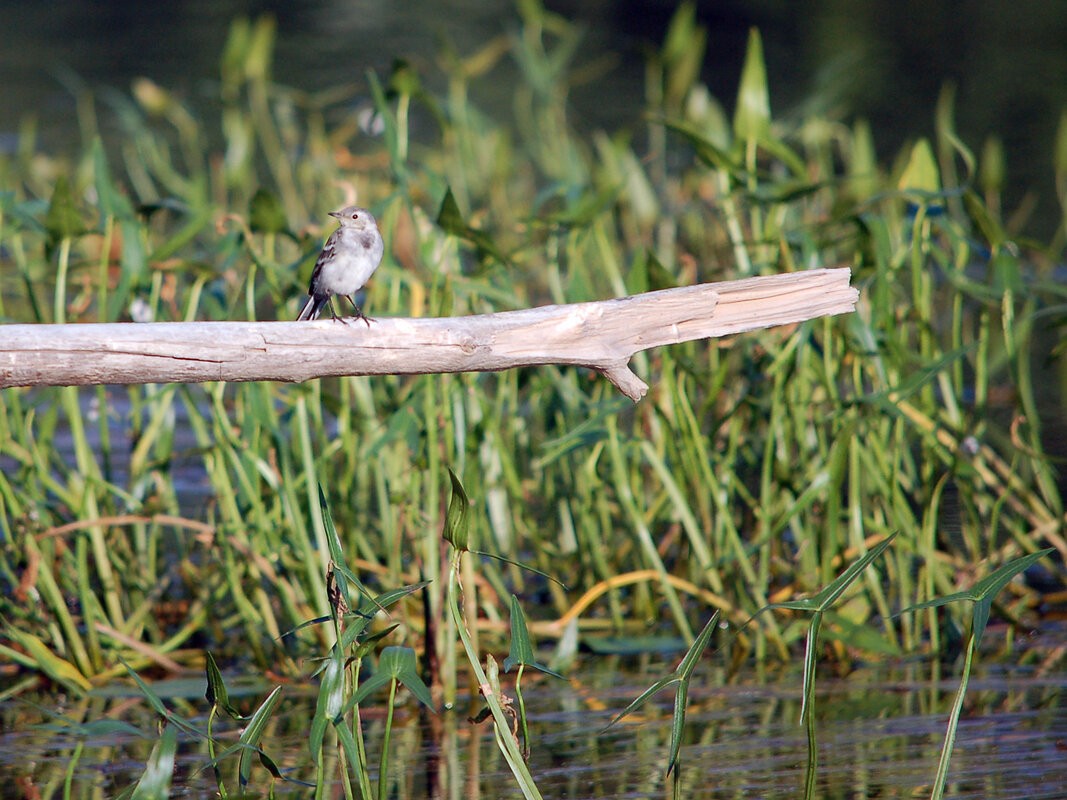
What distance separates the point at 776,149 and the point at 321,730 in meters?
2.11

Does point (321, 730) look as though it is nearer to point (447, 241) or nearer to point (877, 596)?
point (447, 241)

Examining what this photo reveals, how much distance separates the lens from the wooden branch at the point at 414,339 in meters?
2.12

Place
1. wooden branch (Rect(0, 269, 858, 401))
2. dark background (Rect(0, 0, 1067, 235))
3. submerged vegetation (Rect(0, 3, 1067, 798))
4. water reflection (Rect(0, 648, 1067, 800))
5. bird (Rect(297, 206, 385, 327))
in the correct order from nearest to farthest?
1. wooden branch (Rect(0, 269, 858, 401))
2. water reflection (Rect(0, 648, 1067, 800))
3. bird (Rect(297, 206, 385, 327))
4. submerged vegetation (Rect(0, 3, 1067, 798))
5. dark background (Rect(0, 0, 1067, 235))

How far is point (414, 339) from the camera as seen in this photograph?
226 cm

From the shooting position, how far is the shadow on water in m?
2.81

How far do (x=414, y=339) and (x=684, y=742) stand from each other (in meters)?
1.36

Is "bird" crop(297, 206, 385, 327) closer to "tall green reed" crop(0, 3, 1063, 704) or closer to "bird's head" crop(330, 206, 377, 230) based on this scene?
"bird's head" crop(330, 206, 377, 230)

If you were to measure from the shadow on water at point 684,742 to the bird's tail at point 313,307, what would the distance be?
100cm

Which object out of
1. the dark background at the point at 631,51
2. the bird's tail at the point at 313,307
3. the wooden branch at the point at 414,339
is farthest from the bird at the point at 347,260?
the dark background at the point at 631,51

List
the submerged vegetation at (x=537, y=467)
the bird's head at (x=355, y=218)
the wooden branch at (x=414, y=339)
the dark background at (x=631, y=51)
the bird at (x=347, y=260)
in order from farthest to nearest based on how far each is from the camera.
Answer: the dark background at (x=631, y=51)
the submerged vegetation at (x=537, y=467)
the bird's head at (x=355, y=218)
the bird at (x=347, y=260)
the wooden branch at (x=414, y=339)

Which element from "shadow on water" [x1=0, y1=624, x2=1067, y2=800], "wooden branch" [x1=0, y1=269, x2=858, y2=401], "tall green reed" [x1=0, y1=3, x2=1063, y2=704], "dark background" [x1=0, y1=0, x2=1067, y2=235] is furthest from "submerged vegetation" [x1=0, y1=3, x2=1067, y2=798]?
"dark background" [x1=0, y1=0, x2=1067, y2=235]

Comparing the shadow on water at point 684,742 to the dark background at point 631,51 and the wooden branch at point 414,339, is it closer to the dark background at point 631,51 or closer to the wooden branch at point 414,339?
the wooden branch at point 414,339

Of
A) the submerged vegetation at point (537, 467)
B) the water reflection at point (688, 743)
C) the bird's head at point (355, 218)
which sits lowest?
the water reflection at point (688, 743)

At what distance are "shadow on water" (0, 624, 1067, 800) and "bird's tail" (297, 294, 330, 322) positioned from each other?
100cm
